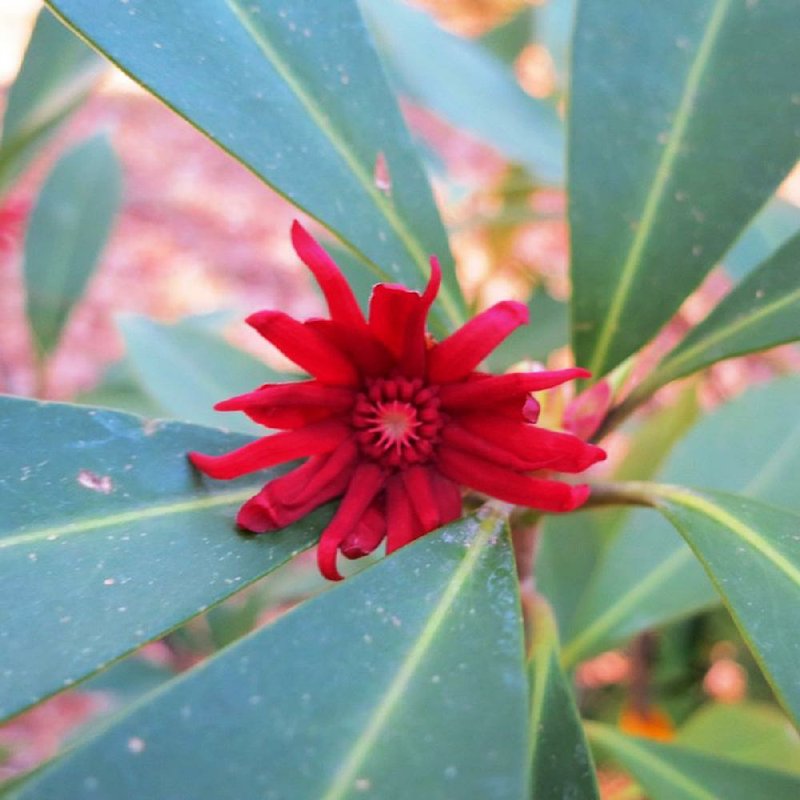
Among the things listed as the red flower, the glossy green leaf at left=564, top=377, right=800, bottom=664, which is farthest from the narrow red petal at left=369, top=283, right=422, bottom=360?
the glossy green leaf at left=564, top=377, right=800, bottom=664

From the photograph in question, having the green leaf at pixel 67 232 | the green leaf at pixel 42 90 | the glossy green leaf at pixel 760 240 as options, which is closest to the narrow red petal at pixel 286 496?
the green leaf at pixel 42 90

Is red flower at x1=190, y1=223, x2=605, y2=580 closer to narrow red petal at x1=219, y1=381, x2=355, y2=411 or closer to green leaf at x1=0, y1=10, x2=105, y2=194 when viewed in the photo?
narrow red petal at x1=219, y1=381, x2=355, y2=411

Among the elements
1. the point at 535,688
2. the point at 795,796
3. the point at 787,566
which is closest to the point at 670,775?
the point at 795,796

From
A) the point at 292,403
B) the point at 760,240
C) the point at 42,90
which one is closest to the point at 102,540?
the point at 292,403

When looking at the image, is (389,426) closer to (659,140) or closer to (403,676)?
(403,676)

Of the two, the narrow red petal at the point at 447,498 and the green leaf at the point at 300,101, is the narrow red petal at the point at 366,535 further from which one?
the green leaf at the point at 300,101

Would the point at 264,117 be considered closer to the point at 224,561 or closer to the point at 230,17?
the point at 230,17
